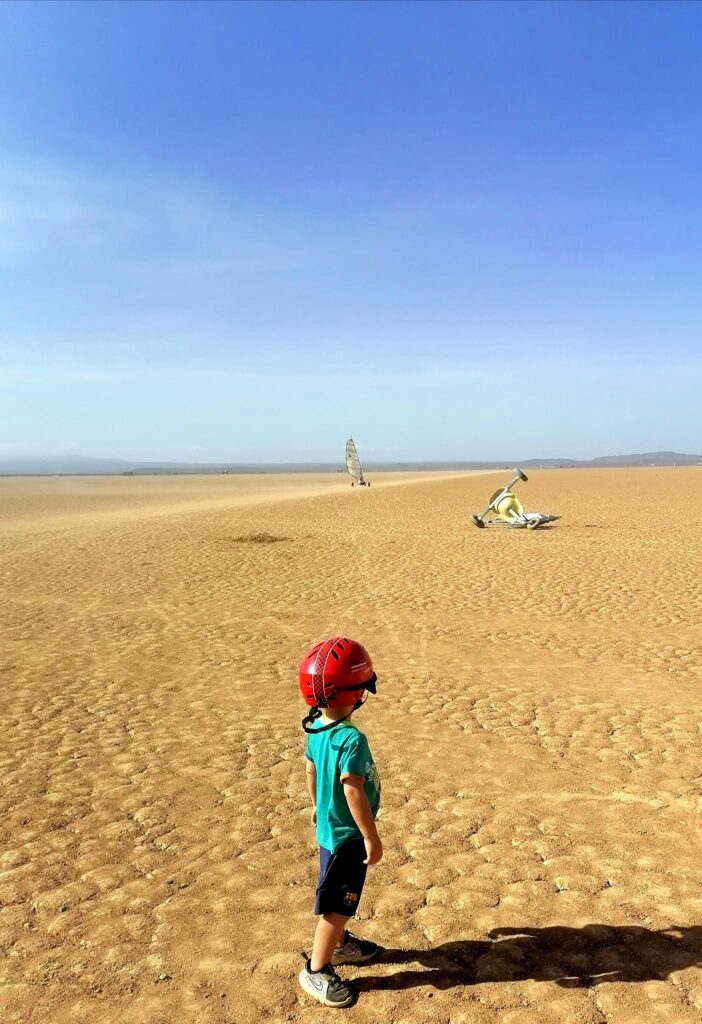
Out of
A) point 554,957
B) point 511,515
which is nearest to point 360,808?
point 554,957

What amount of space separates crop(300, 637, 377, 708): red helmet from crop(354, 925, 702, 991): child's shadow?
1607 millimetres

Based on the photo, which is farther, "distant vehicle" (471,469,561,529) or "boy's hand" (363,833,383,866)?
"distant vehicle" (471,469,561,529)

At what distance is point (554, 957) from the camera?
139 inches

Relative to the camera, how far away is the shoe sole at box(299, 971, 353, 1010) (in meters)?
3.22

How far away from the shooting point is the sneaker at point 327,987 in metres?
3.21

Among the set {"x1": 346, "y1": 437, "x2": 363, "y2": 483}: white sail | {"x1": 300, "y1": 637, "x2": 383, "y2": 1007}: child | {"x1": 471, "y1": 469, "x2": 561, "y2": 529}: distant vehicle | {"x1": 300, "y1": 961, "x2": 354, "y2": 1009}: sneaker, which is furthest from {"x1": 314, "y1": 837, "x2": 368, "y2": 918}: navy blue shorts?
{"x1": 346, "y1": 437, "x2": 363, "y2": 483}: white sail

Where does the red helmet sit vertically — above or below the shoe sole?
above

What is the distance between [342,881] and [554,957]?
1.38 m

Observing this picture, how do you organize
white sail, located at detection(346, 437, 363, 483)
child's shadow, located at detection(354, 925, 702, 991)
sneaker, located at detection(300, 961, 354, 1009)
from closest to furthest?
sneaker, located at detection(300, 961, 354, 1009) < child's shadow, located at detection(354, 925, 702, 991) < white sail, located at detection(346, 437, 363, 483)

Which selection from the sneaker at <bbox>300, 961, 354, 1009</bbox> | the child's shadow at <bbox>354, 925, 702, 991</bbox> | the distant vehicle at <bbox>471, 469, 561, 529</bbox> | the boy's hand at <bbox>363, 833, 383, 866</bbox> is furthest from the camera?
the distant vehicle at <bbox>471, 469, 561, 529</bbox>

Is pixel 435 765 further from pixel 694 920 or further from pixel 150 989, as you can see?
pixel 150 989

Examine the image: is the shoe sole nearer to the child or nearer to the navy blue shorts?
the child

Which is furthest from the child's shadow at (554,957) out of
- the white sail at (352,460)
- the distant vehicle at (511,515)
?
the white sail at (352,460)

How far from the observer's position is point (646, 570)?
49.9ft
